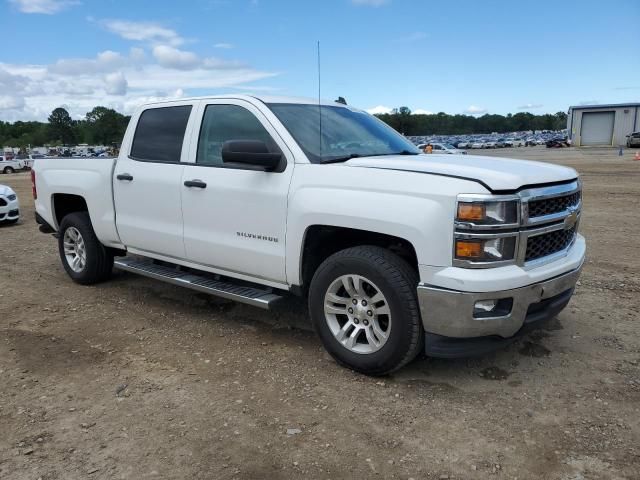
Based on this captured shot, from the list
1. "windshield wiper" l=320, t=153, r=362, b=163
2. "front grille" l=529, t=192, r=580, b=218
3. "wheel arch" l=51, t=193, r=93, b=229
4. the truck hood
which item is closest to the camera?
the truck hood

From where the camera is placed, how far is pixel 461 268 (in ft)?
10.9

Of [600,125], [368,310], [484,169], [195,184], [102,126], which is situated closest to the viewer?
[484,169]

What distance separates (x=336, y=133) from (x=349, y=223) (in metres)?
1.09

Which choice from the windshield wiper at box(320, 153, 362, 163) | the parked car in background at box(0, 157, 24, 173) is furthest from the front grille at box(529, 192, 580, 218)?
the parked car in background at box(0, 157, 24, 173)

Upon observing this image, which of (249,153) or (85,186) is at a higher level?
(249,153)

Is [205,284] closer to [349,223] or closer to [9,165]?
[349,223]

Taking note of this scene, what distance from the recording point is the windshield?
167 inches

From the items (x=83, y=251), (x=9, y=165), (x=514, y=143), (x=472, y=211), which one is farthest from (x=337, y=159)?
(x=514, y=143)

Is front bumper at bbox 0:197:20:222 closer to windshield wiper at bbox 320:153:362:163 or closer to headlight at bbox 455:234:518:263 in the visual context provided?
windshield wiper at bbox 320:153:362:163

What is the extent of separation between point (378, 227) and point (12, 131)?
576 ft

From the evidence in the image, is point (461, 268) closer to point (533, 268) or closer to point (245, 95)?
point (533, 268)

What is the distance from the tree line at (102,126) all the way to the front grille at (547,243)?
125 metres

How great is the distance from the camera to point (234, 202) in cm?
438

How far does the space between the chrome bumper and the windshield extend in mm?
1350
